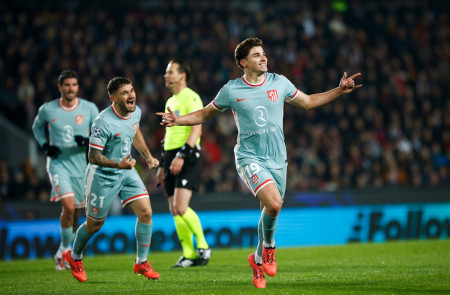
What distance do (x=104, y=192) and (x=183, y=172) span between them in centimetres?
189

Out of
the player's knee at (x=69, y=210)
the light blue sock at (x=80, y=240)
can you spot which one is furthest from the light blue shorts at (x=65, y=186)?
the light blue sock at (x=80, y=240)

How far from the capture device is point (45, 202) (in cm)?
1320

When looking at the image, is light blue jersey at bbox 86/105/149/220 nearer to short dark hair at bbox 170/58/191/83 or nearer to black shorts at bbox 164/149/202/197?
black shorts at bbox 164/149/202/197

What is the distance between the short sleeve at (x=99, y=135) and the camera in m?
7.38

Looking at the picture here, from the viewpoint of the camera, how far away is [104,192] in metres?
7.59

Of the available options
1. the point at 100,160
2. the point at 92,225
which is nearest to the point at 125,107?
the point at 100,160

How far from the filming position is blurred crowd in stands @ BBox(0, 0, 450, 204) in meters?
16.8

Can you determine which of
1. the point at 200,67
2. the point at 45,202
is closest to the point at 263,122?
the point at 45,202

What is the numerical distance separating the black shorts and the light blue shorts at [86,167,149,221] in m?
1.58

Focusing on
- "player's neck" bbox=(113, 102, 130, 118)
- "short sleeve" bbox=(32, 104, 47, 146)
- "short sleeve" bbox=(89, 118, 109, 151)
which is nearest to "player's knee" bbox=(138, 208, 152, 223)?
"short sleeve" bbox=(89, 118, 109, 151)

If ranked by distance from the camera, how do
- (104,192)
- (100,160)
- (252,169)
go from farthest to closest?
(104,192), (100,160), (252,169)

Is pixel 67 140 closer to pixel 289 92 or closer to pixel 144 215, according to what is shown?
pixel 144 215

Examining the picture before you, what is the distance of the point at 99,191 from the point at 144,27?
1284cm

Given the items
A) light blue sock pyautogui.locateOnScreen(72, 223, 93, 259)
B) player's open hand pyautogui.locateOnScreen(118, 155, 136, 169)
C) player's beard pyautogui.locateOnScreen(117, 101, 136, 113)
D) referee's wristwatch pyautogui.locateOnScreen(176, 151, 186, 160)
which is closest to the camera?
player's open hand pyautogui.locateOnScreen(118, 155, 136, 169)
